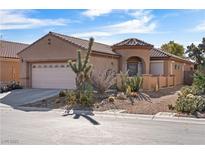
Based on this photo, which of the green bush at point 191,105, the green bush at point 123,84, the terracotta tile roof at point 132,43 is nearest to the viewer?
the green bush at point 191,105

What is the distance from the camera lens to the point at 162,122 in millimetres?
12055

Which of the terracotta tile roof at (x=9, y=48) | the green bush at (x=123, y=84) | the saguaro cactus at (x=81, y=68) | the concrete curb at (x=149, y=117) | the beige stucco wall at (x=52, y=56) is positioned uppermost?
the terracotta tile roof at (x=9, y=48)

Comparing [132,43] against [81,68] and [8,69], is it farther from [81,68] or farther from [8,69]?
[8,69]

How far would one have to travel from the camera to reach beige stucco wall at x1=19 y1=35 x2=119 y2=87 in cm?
2375

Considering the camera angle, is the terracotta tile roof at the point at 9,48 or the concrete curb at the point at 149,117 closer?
the concrete curb at the point at 149,117

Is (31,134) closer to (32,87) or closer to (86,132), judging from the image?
(86,132)

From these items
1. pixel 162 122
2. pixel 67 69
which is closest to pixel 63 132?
pixel 162 122

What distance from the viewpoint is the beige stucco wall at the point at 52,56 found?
2375 cm

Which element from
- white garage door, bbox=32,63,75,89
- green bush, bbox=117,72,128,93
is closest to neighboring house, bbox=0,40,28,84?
white garage door, bbox=32,63,75,89

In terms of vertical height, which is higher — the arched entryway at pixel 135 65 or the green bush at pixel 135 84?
the arched entryway at pixel 135 65

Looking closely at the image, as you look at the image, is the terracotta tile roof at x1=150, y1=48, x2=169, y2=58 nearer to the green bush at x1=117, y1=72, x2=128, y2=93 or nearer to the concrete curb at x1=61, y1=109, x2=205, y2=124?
the green bush at x1=117, y1=72, x2=128, y2=93

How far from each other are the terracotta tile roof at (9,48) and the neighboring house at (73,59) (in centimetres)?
356

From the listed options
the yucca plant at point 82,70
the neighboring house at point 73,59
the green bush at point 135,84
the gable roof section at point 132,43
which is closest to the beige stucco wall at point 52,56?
the neighboring house at point 73,59

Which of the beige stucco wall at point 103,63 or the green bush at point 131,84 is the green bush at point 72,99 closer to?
→ the green bush at point 131,84
